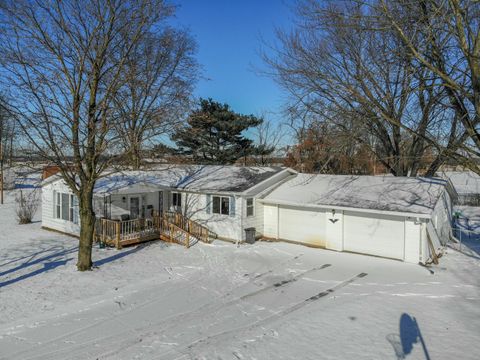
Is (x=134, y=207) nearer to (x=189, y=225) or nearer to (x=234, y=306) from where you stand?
(x=189, y=225)

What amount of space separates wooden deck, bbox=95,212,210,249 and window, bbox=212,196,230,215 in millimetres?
1199

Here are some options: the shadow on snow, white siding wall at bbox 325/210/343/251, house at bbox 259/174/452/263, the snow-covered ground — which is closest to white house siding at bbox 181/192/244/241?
house at bbox 259/174/452/263

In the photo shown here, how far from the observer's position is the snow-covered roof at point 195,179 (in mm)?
16906

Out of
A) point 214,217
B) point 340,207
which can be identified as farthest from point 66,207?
point 340,207

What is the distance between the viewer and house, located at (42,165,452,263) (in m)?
14.1

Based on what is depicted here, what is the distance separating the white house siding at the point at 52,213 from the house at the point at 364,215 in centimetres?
995

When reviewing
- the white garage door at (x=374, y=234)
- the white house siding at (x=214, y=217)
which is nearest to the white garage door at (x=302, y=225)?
the white garage door at (x=374, y=234)

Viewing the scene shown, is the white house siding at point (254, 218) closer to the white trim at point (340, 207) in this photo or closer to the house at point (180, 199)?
the house at point (180, 199)

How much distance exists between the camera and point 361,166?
3225cm

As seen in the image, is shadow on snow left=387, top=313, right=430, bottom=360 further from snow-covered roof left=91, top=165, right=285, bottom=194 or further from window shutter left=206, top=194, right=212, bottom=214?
window shutter left=206, top=194, right=212, bottom=214

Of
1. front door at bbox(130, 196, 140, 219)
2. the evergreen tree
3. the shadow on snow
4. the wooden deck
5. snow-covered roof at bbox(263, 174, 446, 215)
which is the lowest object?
the shadow on snow

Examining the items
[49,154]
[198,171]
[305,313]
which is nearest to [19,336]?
[49,154]

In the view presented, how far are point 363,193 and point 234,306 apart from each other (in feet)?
31.1

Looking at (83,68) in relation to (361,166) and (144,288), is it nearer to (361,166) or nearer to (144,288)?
(144,288)
